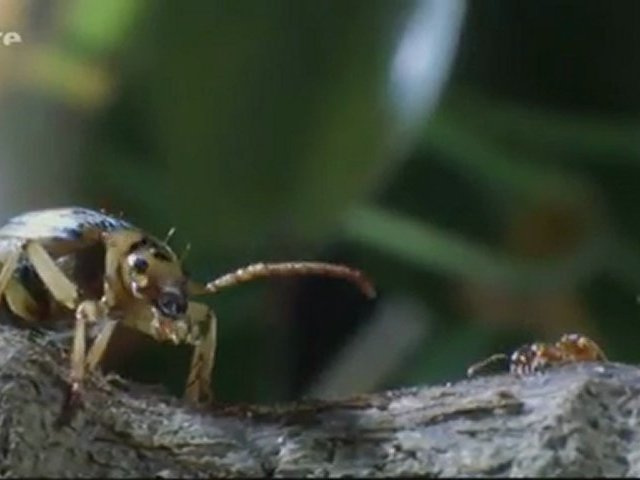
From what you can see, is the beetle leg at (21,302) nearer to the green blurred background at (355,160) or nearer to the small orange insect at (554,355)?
the small orange insect at (554,355)

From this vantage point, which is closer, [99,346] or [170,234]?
[99,346]

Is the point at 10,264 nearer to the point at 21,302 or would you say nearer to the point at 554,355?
the point at 21,302

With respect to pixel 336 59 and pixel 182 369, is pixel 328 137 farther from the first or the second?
pixel 182 369

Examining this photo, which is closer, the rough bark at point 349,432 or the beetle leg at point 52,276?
the rough bark at point 349,432

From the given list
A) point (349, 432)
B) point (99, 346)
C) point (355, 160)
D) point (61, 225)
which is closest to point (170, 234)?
point (355, 160)

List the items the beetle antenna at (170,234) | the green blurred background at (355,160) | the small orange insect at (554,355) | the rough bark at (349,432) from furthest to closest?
the green blurred background at (355,160)
the beetle antenna at (170,234)
the small orange insect at (554,355)
the rough bark at (349,432)

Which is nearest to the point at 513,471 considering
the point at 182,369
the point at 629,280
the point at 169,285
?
the point at 169,285

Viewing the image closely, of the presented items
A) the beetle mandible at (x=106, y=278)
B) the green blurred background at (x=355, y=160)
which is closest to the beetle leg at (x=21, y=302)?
the beetle mandible at (x=106, y=278)
